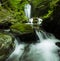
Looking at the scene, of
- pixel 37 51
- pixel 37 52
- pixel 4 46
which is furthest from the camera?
pixel 37 51

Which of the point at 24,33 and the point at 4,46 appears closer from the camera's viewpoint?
the point at 4,46

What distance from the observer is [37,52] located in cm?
819

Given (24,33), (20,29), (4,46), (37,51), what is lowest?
(37,51)

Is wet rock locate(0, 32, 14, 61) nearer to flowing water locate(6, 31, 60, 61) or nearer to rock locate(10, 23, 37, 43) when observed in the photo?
flowing water locate(6, 31, 60, 61)

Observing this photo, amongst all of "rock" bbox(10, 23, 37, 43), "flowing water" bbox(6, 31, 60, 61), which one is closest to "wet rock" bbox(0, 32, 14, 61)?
"flowing water" bbox(6, 31, 60, 61)

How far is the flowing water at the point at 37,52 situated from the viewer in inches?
286

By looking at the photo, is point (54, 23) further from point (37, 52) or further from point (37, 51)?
point (37, 52)

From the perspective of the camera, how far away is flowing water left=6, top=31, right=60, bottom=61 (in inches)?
286

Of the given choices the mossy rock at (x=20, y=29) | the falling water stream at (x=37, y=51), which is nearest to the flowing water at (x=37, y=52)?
the falling water stream at (x=37, y=51)

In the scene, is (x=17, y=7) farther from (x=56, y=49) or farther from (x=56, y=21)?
(x=56, y=21)

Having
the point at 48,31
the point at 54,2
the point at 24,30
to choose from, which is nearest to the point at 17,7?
the point at 24,30

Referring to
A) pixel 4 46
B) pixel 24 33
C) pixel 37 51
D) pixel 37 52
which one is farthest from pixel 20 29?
pixel 4 46

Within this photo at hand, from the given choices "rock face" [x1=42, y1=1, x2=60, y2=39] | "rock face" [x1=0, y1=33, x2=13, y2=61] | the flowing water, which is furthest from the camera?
"rock face" [x1=42, y1=1, x2=60, y2=39]

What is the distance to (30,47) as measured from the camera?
8.88 m
